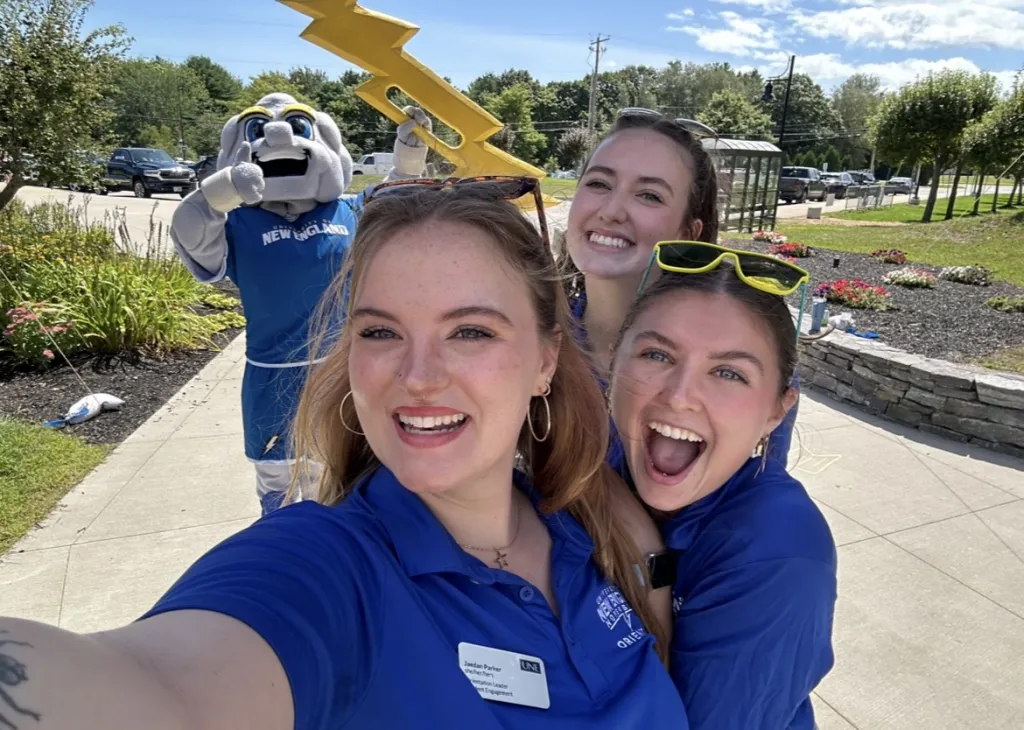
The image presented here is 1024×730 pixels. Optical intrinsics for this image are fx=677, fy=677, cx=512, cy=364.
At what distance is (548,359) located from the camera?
1382 millimetres

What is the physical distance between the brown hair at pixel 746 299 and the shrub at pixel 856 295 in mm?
7689

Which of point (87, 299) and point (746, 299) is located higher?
point (746, 299)

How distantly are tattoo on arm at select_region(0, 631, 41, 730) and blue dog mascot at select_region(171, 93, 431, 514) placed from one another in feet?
7.18

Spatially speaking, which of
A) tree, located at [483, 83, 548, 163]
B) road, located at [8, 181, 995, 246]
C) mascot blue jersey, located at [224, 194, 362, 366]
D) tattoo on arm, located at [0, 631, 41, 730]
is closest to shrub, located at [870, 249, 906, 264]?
road, located at [8, 181, 995, 246]

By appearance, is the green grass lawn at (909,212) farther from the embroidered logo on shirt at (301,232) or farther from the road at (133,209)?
the embroidered logo on shirt at (301,232)

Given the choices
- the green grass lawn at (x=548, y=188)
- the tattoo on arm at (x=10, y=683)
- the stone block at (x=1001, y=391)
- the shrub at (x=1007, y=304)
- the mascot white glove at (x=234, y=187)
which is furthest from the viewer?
the shrub at (x=1007, y=304)

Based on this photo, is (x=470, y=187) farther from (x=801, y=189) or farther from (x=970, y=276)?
(x=801, y=189)

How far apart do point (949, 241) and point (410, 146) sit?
1526 cm

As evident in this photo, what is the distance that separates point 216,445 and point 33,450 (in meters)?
1.03

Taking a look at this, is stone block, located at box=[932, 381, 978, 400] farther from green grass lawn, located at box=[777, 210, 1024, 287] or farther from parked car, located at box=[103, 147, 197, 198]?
parked car, located at box=[103, 147, 197, 198]

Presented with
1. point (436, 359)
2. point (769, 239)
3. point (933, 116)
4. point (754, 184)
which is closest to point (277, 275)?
point (436, 359)

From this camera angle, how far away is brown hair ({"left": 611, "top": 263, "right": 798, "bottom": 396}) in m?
1.43

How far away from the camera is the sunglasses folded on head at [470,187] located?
128cm

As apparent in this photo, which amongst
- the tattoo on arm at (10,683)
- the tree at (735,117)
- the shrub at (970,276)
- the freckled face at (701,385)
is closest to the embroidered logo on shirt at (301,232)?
the freckled face at (701,385)
